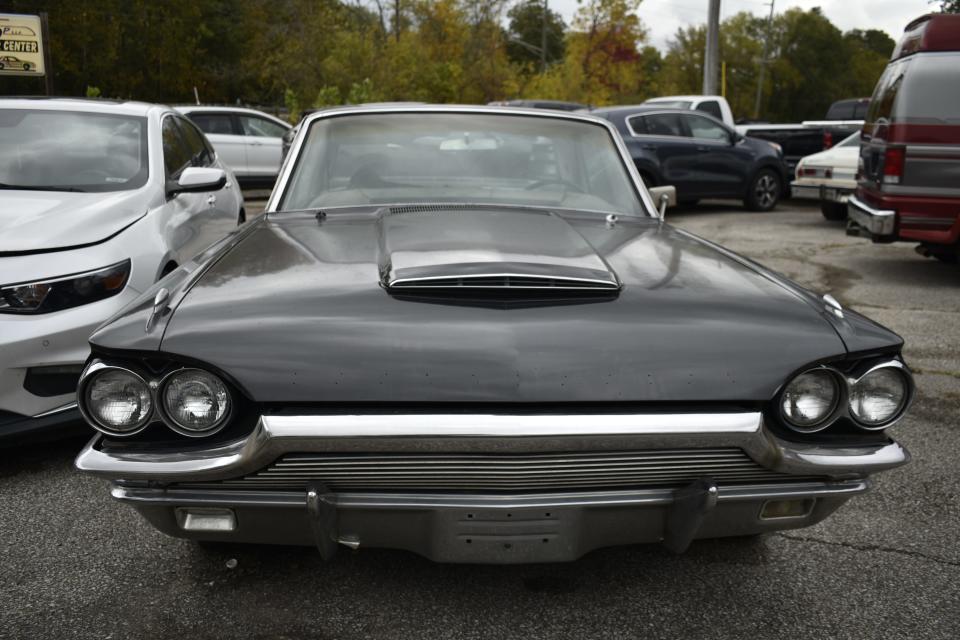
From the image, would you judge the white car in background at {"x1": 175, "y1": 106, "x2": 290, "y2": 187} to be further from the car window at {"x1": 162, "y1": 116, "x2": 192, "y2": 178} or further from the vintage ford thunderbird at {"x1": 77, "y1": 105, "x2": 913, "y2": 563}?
the vintage ford thunderbird at {"x1": 77, "y1": 105, "x2": 913, "y2": 563}

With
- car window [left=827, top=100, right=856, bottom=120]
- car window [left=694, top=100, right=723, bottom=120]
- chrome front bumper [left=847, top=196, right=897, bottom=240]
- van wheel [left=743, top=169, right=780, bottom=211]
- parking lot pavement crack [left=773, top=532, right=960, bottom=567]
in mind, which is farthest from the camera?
car window [left=827, top=100, right=856, bottom=120]

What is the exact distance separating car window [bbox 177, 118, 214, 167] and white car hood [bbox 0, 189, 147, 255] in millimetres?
1451

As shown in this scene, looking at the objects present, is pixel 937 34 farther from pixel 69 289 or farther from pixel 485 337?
pixel 69 289

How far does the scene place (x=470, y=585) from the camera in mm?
2520

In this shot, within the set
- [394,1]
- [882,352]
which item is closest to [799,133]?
[882,352]

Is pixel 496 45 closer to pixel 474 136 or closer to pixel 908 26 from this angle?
pixel 908 26

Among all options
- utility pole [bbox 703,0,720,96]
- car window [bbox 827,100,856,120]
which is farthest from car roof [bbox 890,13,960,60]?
car window [bbox 827,100,856,120]

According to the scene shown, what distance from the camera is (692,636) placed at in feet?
7.55

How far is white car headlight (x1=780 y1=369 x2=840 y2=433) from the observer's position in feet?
6.75

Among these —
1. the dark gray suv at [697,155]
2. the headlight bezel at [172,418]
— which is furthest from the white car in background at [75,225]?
the dark gray suv at [697,155]

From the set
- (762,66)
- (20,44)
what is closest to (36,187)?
(20,44)

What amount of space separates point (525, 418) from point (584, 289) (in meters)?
0.44

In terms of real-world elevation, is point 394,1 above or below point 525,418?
above

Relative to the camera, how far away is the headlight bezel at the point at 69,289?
327cm
